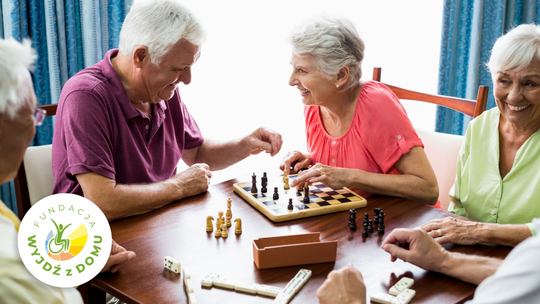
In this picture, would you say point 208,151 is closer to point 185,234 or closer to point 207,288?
point 185,234

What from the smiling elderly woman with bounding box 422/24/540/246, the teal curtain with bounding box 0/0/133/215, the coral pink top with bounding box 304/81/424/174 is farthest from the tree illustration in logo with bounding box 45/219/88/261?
the teal curtain with bounding box 0/0/133/215

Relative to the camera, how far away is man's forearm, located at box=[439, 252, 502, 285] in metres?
1.38

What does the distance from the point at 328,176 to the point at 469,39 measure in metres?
2.90

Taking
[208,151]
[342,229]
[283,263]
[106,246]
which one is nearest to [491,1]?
[208,151]

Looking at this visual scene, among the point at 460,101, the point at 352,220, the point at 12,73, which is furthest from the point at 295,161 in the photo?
the point at 12,73

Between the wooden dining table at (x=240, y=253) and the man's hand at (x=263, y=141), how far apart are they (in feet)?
1.59

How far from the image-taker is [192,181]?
2004 mm

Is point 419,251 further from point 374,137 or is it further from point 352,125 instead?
point 352,125

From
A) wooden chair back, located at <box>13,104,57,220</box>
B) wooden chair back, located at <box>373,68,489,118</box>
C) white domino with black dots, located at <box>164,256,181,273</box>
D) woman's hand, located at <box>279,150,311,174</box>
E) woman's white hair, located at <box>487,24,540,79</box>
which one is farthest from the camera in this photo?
wooden chair back, located at <box>373,68,489,118</box>

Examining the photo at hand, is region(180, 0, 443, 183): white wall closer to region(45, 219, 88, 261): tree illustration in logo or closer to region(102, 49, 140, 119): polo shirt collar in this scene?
region(102, 49, 140, 119): polo shirt collar

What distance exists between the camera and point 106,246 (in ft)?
4.30

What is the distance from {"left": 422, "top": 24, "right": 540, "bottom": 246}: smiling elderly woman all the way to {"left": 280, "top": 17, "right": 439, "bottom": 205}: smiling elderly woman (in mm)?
216

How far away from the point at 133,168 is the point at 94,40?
1220 mm

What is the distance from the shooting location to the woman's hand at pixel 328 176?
2.01 metres
